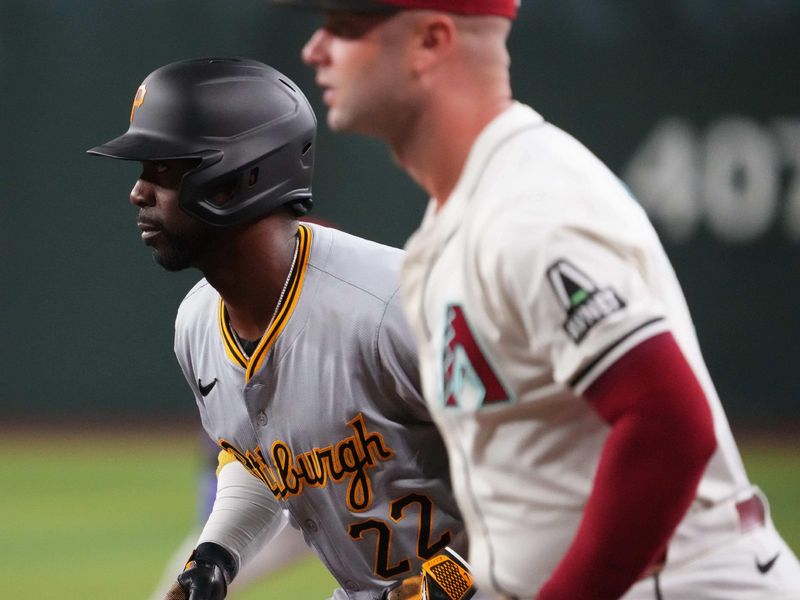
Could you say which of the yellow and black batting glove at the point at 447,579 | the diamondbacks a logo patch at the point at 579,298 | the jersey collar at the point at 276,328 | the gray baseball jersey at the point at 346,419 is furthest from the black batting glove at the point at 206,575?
the diamondbacks a logo patch at the point at 579,298

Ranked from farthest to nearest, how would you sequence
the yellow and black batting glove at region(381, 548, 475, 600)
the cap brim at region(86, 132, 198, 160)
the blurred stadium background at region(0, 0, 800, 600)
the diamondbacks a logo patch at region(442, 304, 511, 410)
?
the blurred stadium background at region(0, 0, 800, 600) → the cap brim at region(86, 132, 198, 160) → the yellow and black batting glove at region(381, 548, 475, 600) → the diamondbacks a logo patch at region(442, 304, 511, 410)

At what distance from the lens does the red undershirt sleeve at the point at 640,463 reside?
186cm

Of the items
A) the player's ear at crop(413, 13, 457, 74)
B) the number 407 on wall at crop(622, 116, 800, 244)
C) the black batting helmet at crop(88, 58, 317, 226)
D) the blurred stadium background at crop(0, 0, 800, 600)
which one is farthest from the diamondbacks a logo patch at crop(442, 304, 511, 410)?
the number 407 on wall at crop(622, 116, 800, 244)

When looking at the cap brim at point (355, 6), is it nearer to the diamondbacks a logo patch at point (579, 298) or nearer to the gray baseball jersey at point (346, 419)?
the diamondbacks a logo patch at point (579, 298)

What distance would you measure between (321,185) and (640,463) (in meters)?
10.3

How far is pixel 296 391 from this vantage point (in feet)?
11.4

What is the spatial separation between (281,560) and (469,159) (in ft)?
7.43

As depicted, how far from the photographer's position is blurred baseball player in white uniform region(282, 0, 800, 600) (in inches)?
74.1

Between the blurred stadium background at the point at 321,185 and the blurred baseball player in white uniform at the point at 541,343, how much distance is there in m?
8.88

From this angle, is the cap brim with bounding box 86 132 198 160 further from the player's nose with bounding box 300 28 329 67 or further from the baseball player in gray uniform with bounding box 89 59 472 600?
the player's nose with bounding box 300 28 329 67

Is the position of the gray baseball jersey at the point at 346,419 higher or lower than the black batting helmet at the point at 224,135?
lower

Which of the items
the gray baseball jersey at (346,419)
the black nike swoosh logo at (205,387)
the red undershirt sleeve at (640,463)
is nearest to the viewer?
the red undershirt sleeve at (640,463)

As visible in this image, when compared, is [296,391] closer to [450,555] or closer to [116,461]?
[450,555]

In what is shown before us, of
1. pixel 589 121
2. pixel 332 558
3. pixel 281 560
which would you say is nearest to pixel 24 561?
pixel 281 560
